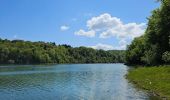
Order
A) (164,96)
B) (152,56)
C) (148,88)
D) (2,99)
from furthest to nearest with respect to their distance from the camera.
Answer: (152,56)
(148,88)
(2,99)
(164,96)

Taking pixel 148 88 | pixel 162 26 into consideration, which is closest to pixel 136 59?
pixel 162 26

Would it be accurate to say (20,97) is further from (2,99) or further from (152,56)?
(152,56)

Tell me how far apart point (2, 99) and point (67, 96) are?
7.22 metres

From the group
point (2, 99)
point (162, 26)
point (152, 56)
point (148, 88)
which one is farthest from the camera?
point (152, 56)

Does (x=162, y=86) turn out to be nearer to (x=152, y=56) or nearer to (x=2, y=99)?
(x=2, y=99)

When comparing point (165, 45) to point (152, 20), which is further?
point (152, 20)

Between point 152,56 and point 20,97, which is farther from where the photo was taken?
point 152,56

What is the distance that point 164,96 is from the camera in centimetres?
3659

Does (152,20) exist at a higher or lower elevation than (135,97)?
higher

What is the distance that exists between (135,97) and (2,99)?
47.5ft

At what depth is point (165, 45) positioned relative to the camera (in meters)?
90.7

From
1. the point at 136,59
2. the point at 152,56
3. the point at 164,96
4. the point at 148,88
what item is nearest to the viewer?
the point at 164,96

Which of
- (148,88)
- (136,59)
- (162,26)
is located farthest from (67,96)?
(136,59)

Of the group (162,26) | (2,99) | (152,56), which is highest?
(162,26)
